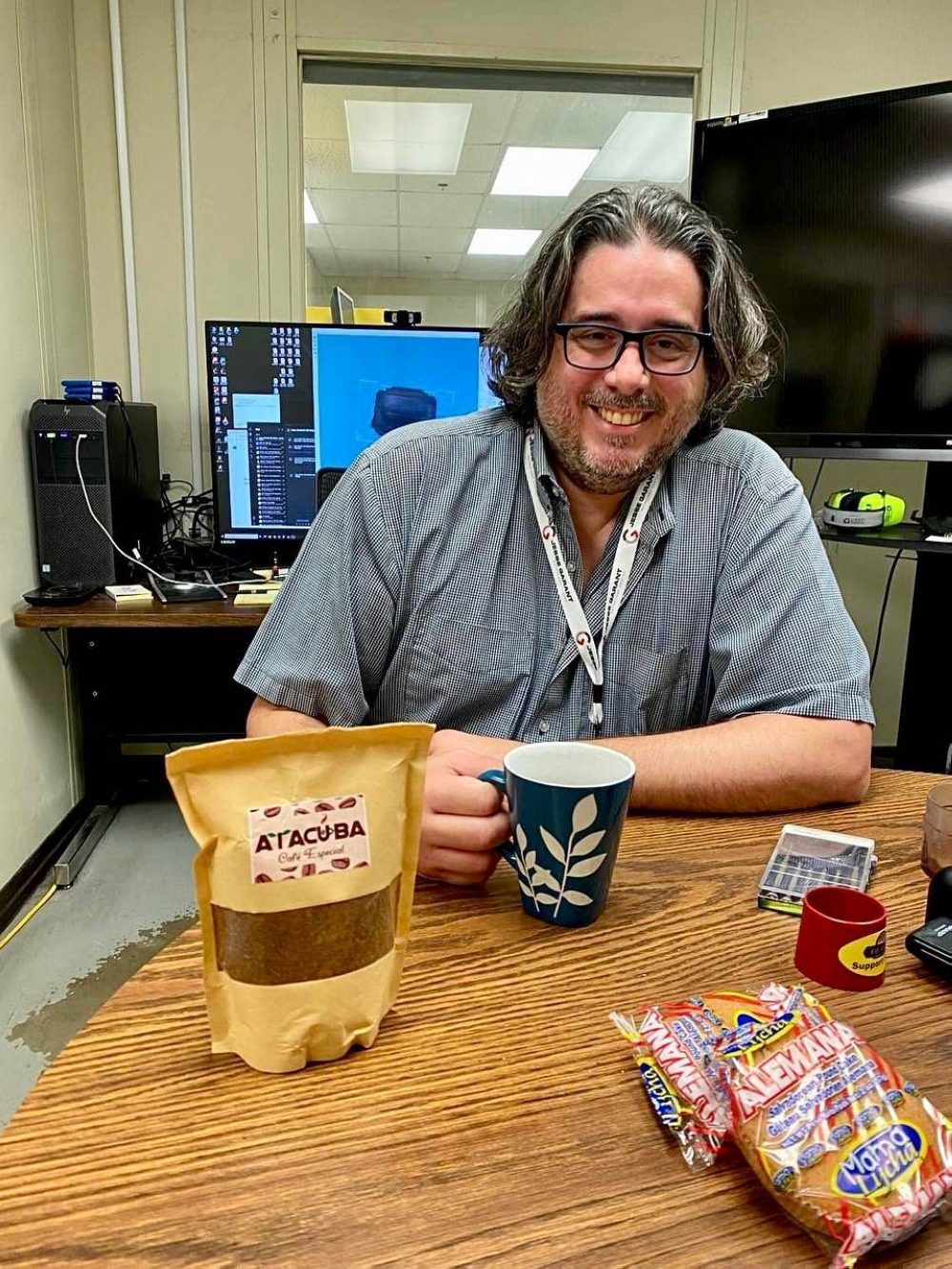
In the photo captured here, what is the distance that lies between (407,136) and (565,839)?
507 centimetres

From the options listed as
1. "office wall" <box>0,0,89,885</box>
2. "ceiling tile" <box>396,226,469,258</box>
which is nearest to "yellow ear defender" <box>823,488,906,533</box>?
"office wall" <box>0,0,89,885</box>

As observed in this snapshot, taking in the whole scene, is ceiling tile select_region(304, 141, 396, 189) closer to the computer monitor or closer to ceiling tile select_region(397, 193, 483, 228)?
ceiling tile select_region(397, 193, 483, 228)

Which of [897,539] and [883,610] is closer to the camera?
[897,539]

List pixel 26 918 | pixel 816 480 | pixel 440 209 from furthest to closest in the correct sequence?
pixel 440 209, pixel 816 480, pixel 26 918

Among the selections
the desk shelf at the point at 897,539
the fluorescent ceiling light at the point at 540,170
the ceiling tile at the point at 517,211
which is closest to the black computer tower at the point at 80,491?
the desk shelf at the point at 897,539

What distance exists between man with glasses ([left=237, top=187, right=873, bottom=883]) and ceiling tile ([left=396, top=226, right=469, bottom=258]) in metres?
6.58

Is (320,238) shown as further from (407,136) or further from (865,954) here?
(865,954)

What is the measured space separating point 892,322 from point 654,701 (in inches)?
59.0

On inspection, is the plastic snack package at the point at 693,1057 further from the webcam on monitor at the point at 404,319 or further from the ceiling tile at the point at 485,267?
the ceiling tile at the point at 485,267

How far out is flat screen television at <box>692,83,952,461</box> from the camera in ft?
6.84

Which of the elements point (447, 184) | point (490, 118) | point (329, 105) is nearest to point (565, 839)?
point (329, 105)

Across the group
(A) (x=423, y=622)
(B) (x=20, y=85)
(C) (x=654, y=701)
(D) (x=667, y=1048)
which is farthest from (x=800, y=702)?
(B) (x=20, y=85)

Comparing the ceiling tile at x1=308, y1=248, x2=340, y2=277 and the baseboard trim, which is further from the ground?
the ceiling tile at x1=308, y1=248, x2=340, y2=277

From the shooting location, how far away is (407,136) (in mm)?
4863
